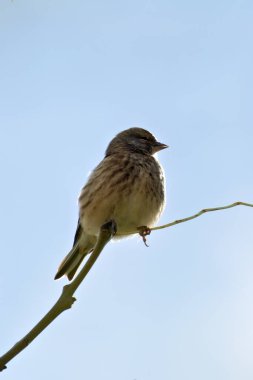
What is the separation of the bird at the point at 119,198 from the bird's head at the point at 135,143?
0.64 ft

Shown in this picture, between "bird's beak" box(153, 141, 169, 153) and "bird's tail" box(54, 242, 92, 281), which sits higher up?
"bird's beak" box(153, 141, 169, 153)

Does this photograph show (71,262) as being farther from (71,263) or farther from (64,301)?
(64,301)

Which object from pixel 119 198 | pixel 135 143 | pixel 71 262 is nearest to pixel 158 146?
pixel 135 143

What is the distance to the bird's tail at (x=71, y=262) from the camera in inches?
217

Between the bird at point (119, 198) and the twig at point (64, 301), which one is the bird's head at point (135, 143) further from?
the twig at point (64, 301)

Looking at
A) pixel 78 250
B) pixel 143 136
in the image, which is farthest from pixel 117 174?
pixel 143 136

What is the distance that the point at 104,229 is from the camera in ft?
8.79

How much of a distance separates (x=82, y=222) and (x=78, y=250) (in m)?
0.28

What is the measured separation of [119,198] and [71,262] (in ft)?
2.69

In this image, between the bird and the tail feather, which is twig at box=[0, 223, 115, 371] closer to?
the bird

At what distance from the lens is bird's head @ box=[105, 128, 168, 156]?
660 centimetres

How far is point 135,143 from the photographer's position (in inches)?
274

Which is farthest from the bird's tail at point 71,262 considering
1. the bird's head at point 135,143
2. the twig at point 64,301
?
the twig at point 64,301

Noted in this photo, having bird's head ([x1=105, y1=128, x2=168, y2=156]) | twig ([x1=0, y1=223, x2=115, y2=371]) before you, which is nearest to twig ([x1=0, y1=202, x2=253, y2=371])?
twig ([x1=0, y1=223, x2=115, y2=371])
